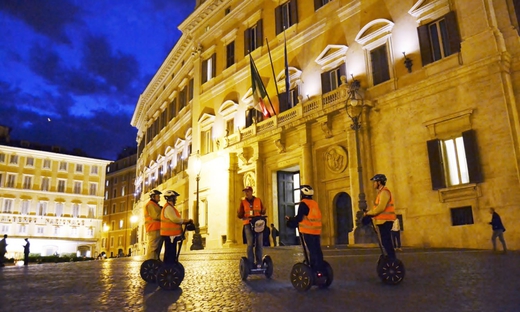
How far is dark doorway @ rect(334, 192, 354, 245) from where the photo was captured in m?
18.1

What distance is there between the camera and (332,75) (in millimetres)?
19484

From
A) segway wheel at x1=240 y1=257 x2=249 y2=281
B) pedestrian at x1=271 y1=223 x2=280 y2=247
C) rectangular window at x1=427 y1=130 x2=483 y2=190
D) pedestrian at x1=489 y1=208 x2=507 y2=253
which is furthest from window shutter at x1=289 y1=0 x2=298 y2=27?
segway wheel at x1=240 y1=257 x2=249 y2=281

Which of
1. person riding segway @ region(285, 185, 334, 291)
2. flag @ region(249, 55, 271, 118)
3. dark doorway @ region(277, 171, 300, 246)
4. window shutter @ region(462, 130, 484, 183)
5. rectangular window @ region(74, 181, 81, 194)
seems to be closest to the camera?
person riding segway @ region(285, 185, 334, 291)

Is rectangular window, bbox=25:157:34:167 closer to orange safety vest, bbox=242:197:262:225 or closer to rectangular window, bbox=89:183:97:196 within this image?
rectangular window, bbox=89:183:97:196

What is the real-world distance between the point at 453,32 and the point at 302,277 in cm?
1279

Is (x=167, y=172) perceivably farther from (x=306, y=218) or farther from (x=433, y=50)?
(x=306, y=218)

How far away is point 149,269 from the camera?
7.03 meters

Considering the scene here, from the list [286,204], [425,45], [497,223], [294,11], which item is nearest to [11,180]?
[286,204]

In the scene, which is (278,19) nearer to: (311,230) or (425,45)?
(425,45)

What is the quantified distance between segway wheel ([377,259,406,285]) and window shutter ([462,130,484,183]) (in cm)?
918

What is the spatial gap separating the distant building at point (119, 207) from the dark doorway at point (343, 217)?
159ft

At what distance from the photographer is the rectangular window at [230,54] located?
26406mm

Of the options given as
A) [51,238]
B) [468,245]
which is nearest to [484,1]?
[468,245]

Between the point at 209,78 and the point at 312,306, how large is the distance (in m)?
25.2
